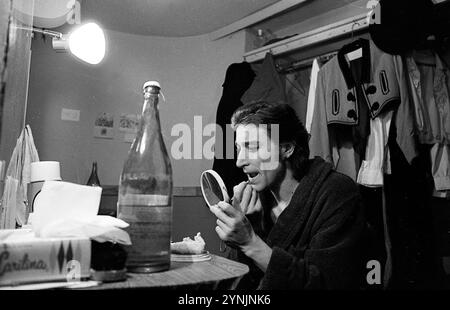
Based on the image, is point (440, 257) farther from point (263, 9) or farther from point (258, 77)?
point (263, 9)

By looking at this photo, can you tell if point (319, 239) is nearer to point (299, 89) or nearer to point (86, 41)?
point (86, 41)

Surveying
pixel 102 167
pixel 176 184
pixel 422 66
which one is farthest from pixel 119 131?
pixel 422 66

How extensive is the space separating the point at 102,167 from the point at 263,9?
42.4 inches

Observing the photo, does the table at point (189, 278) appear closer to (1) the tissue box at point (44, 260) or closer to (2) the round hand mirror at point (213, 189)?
(1) the tissue box at point (44, 260)

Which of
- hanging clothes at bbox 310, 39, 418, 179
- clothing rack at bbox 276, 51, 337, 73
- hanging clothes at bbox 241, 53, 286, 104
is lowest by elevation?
hanging clothes at bbox 310, 39, 418, 179

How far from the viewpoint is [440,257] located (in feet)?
3.64

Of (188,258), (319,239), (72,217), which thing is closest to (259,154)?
(319,239)


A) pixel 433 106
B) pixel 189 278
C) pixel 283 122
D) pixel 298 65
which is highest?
pixel 298 65

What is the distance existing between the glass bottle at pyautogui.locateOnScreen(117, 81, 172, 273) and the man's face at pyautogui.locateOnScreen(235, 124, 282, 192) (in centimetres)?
38

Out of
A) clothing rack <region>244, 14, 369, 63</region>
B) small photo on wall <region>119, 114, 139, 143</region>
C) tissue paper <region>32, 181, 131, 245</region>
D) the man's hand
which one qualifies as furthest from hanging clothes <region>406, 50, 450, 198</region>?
small photo on wall <region>119, 114, 139, 143</region>

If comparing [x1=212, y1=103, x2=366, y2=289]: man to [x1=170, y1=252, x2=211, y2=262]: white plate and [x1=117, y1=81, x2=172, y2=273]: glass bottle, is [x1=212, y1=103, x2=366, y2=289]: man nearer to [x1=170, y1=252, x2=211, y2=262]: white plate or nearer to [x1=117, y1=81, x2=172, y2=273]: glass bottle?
[x1=170, y1=252, x2=211, y2=262]: white plate

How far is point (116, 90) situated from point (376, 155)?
125 cm

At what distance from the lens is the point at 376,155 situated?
1.11m

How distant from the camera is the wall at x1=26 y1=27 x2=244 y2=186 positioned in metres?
1.58
